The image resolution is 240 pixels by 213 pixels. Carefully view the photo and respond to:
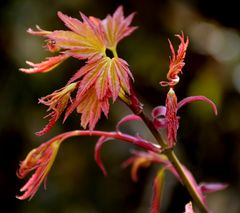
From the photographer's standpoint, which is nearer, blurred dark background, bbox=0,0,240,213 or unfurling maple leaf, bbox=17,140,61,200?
unfurling maple leaf, bbox=17,140,61,200

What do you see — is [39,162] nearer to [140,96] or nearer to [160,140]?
[160,140]

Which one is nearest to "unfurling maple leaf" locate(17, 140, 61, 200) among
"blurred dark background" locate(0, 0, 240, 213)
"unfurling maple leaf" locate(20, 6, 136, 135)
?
"unfurling maple leaf" locate(20, 6, 136, 135)

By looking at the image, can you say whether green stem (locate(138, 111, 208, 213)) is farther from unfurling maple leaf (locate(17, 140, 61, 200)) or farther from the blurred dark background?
the blurred dark background

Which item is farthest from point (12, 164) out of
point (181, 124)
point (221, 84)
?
point (221, 84)

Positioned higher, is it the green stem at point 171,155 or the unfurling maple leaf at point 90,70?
the unfurling maple leaf at point 90,70

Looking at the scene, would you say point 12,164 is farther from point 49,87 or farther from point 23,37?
point 23,37

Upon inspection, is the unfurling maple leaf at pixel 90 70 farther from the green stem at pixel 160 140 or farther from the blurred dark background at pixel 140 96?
the blurred dark background at pixel 140 96

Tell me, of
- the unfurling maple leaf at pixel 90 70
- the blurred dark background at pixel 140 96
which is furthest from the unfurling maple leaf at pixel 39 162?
the blurred dark background at pixel 140 96

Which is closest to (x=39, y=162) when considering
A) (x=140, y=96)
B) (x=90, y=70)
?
(x=90, y=70)
